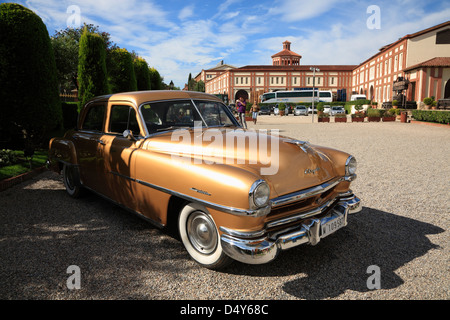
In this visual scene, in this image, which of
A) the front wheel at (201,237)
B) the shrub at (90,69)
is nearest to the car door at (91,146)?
the front wheel at (201,237)

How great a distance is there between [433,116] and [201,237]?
24.0 m

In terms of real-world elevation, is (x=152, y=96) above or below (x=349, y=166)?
above

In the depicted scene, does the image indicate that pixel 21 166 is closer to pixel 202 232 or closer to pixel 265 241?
pixel 202 232

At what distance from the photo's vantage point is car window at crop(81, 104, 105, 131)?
15.5 ft

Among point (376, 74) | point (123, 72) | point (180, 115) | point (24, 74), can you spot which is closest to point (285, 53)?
point (376, 74)

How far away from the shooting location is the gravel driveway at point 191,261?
2.79 m

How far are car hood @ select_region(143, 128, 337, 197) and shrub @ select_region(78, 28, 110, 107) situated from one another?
10.1 metres

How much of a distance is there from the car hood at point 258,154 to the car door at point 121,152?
324mm

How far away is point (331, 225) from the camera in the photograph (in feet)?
10.3

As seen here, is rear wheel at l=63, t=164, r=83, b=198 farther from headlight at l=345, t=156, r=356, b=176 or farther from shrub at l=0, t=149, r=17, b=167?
headlight at l=345, t=156, r=356, b=176
